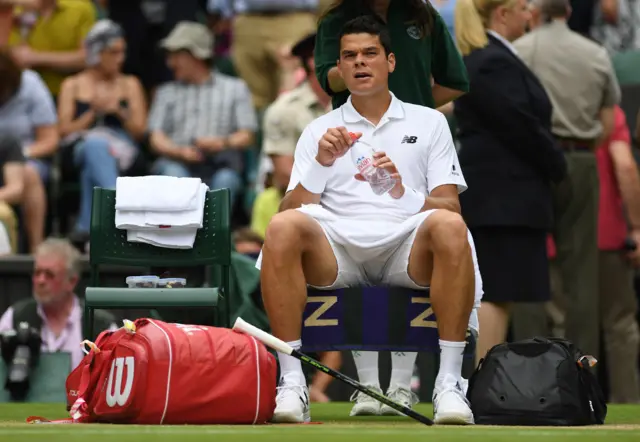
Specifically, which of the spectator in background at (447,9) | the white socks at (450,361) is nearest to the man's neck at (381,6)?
the white socks at (450,361)

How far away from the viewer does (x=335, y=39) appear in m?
7.71

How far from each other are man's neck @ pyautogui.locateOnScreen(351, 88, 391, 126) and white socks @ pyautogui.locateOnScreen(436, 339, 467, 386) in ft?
3.37

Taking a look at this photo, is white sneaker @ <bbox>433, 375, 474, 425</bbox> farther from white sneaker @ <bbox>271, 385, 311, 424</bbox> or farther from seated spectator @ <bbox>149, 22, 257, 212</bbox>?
seated spectator @ <bbox>149, 22, 257, 212</bbox>

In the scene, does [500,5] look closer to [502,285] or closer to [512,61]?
[512,61]

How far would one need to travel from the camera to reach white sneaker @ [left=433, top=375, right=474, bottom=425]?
6.60 metres

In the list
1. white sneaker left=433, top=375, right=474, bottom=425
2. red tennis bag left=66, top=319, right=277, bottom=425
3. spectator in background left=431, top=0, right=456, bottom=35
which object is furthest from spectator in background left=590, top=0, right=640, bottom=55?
red tennis bag left=66, top=319, right=277, bottom=425

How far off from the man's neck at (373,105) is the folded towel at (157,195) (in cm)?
131

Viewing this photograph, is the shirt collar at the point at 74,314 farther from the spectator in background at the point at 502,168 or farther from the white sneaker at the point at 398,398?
the white sneaker at the point at 398,398

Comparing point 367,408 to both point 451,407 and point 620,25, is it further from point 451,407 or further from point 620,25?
point 620,25

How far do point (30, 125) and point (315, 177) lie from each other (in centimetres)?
512

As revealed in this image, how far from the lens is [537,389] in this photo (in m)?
6.66

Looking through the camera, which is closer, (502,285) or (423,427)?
(423,427)

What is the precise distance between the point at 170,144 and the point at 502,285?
13.9ft

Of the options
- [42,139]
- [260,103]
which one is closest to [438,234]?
[42,139]
